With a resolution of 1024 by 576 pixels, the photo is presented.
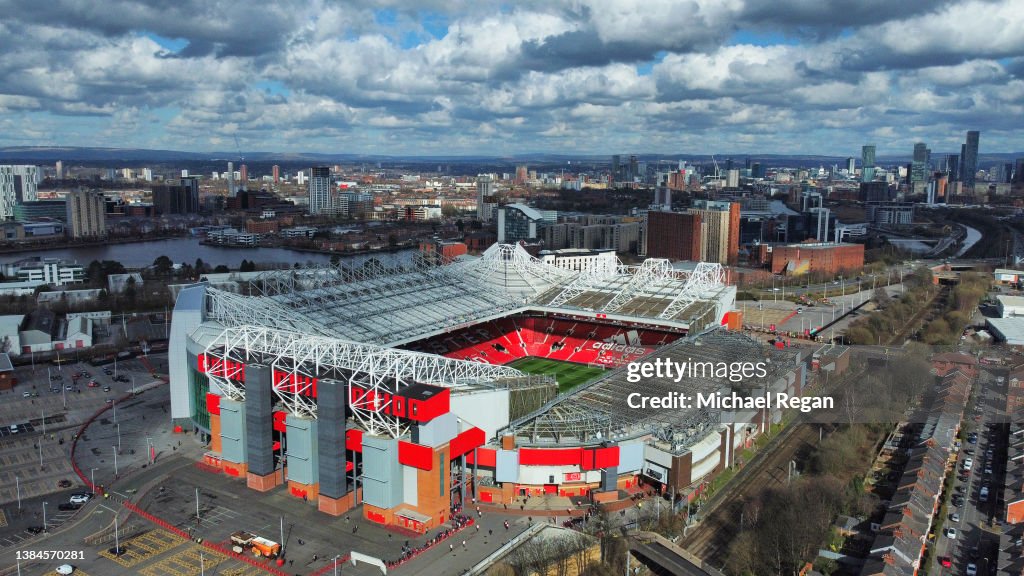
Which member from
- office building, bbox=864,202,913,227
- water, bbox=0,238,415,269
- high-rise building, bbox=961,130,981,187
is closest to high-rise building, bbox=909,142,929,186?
high-rise building, bbox=961,130,981,187

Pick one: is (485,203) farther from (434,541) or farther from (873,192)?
(434,541)

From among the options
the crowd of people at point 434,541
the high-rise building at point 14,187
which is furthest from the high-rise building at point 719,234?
the high-rise building at point 14,187

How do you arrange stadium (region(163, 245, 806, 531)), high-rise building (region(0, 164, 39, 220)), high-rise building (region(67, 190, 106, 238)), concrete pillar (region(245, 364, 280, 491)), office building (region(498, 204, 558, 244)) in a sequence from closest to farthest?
stadium (region(163, 245, 806, 531))
concrete pillar (region(245, 364, 280, 491))
office building (region(498, 204, 558, 244))
high-rise building (region(67, 190, 106, 238))
high-rise building (region(0, 164, 39, 220))

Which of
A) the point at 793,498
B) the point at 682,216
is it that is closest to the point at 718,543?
the point at 793,498

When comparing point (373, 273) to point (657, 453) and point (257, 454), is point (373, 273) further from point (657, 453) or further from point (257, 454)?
point (657, 453)

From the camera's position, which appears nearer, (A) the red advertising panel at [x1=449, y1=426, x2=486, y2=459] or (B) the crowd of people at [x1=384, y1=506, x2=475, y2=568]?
(B) the crowd of people at [x1=384, y1=506, x2=475, y2=568]

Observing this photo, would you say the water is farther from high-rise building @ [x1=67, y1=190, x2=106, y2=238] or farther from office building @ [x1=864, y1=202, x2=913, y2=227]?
office building @ [x1=864, y1=202, x2=913, y2=227]
